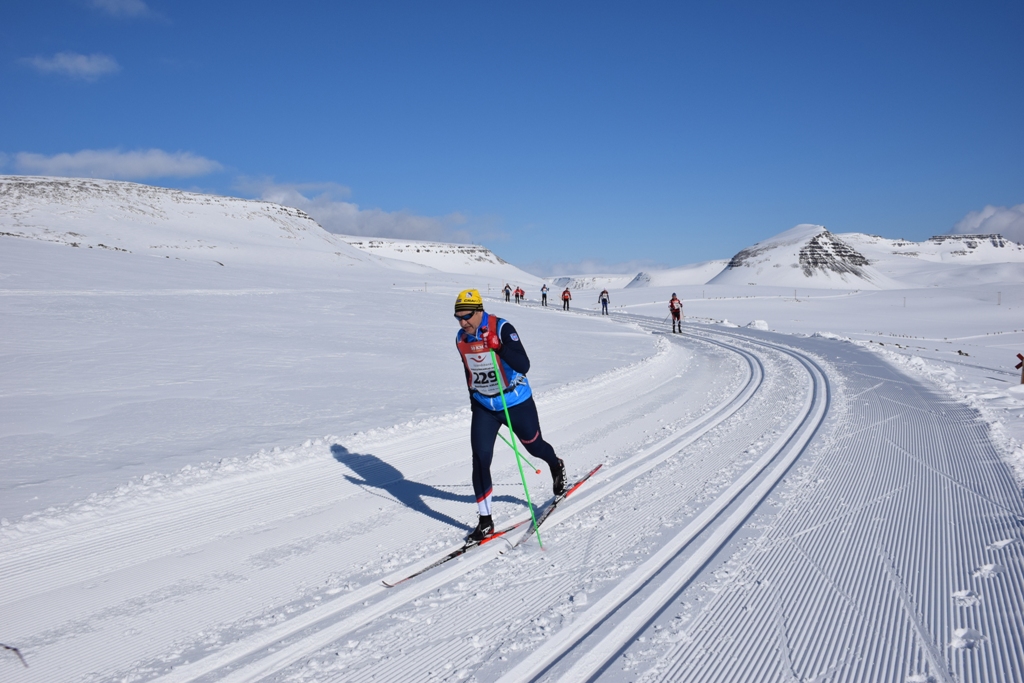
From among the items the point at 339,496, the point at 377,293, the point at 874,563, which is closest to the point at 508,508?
the point at 339,496

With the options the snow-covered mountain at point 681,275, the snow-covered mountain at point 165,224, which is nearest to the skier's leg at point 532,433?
the snow-covered mountain at point 165,224

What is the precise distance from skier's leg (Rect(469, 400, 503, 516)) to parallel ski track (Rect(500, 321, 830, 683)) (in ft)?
4.42

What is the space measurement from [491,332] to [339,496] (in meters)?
2.50

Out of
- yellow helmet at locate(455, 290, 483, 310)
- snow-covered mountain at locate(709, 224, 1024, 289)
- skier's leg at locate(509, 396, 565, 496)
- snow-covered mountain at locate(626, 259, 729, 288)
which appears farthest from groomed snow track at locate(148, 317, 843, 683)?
snow-covered mountain at locate(626, 259, 729, 288)

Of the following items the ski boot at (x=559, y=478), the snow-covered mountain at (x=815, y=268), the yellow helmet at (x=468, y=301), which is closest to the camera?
the yellow helmet at (x=468, y=301)

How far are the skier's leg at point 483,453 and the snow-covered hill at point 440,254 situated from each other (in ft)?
458

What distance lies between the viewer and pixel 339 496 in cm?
576

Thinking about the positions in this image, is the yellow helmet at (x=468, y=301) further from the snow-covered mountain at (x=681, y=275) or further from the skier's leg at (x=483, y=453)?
the snow-covered mountain at (x=681, y=275)

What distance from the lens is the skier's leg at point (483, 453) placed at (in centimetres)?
479

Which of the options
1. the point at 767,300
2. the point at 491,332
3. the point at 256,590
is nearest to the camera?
the point at 256,590

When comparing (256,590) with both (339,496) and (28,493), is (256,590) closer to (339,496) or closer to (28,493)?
(339,496)

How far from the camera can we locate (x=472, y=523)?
519 centimetres

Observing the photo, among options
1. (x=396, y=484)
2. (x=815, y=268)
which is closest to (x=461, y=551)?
(x=396, y=484)

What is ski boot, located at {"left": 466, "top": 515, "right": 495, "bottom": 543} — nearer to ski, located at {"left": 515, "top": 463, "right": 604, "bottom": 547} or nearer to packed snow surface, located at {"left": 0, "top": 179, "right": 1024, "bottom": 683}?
packed snow surface, located at {"left": 0, "top": 179, "right": 1024, "bottom": 683}
